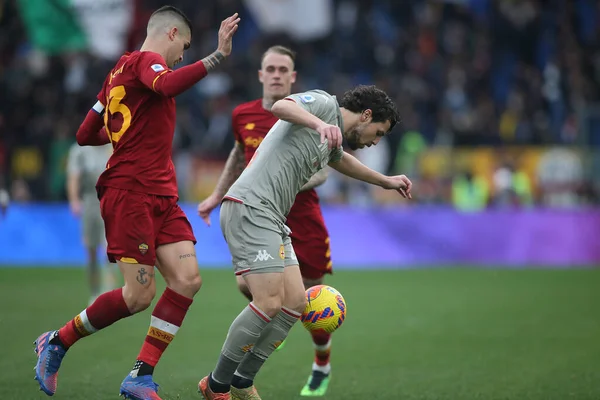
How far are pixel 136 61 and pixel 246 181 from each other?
115 centimetres

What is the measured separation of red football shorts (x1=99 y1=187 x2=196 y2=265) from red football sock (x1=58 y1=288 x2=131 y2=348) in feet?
0.92

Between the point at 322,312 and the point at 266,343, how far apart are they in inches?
25.5

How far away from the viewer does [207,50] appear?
79.5ft

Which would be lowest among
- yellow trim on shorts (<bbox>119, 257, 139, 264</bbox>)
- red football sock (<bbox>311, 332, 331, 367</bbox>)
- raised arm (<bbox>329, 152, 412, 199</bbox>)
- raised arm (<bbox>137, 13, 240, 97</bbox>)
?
red football sock (<bbox>311, 332, 331, 367</bbox>)

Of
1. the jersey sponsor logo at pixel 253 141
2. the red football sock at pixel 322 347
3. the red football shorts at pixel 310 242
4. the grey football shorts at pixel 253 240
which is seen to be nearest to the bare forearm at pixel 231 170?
the jersey sponsor logo at pixel 253 141

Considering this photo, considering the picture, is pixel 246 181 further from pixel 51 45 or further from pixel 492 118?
pixel 492 118

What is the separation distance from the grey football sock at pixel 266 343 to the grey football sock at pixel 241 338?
0.30ft

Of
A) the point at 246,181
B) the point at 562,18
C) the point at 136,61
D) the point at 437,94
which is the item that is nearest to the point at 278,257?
the point at 246,181

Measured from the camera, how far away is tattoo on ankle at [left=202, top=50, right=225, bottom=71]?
601 centimetres

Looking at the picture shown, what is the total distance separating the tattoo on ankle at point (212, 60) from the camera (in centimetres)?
601

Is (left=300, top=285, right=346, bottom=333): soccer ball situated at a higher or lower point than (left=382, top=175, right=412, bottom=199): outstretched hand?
lower

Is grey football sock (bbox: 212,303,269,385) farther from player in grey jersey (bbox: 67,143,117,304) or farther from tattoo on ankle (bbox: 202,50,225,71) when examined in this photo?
player in grey jersey (bbox: 67,143,117,304)

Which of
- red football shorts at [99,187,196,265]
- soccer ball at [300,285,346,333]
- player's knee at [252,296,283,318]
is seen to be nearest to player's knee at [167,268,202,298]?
red football shorts at [99,187,196,265]

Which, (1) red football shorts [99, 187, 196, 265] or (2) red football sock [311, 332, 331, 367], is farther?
(2) red football sock [311, 332, 331, 367]
